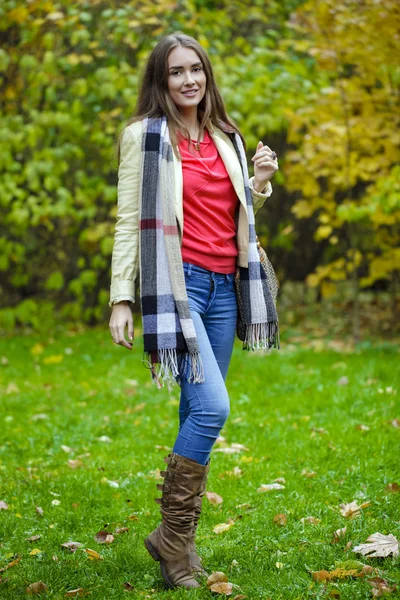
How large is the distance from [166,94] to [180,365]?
949 mm

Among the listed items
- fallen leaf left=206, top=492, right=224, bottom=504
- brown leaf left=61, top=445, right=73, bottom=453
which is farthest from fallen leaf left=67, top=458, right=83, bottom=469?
fallen leaf left=206, top=492, right=224, bottom=504

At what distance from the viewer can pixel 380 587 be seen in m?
2.52

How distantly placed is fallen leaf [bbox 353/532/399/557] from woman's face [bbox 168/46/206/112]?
1.68 m

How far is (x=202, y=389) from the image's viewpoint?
8.48 feet

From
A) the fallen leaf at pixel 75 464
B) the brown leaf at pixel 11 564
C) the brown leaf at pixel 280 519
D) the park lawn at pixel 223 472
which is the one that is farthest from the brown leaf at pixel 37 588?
the fallen leaf at pixel 75 464

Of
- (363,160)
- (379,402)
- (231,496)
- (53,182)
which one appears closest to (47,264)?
(53,182)

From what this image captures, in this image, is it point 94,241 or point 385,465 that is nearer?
point 385,465

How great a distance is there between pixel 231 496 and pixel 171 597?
103 centimetres

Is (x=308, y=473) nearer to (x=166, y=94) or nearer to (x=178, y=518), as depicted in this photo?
(x=178, y=518)

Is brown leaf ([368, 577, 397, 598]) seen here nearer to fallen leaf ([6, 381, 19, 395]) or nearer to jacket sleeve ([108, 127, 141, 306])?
jacket sleeve ([108, 127, 141, 306])

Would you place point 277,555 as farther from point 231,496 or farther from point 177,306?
point 177,306

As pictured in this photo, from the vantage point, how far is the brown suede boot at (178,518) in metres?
2.62

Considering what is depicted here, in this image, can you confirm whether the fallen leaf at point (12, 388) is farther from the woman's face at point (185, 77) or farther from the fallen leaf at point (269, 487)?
the woman's face at point (185, 77)

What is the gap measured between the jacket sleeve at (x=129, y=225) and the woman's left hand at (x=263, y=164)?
0.43 m
